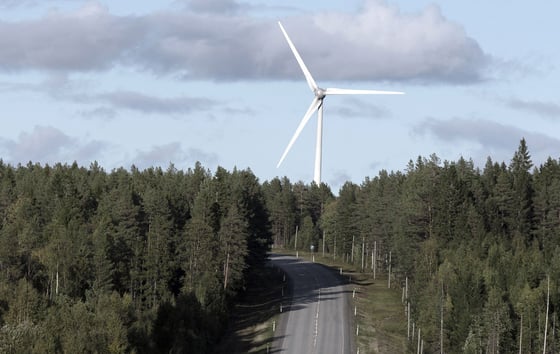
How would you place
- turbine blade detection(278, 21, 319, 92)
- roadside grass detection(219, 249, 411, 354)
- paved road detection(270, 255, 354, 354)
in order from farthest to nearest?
turbine blade detection(278, 21, 319, 92), roadside grass detection(219, 249, 411, 354), paved road detection(270, 255, 354, 354)

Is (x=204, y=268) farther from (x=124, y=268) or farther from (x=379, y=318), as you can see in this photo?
(x=379, y=318)

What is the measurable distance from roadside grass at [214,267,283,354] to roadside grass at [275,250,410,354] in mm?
9710

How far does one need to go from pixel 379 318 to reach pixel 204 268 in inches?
859

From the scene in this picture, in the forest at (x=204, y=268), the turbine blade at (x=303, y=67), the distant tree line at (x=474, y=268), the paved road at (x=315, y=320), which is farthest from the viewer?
the turbine blade at (x=303, y=67)

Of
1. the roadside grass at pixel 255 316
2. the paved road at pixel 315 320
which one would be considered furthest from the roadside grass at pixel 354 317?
the paved road at pixel 315 320

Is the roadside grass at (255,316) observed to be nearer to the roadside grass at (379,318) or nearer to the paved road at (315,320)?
the paved road at (315,320)

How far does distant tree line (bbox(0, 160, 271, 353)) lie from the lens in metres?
116

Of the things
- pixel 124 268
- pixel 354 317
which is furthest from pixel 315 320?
pixel 124 268

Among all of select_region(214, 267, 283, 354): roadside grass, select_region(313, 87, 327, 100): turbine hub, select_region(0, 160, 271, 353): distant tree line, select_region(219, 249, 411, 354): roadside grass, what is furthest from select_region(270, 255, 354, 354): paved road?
select_region(313, 87, 327, 100): turbine hub

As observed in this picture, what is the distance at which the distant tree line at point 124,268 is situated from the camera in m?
116

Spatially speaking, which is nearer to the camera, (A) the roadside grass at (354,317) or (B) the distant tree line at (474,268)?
(B) the distant tree line at (474,268)

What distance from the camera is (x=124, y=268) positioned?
154 m

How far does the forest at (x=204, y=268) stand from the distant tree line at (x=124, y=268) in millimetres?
202

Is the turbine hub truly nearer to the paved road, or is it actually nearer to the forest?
the forest
